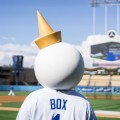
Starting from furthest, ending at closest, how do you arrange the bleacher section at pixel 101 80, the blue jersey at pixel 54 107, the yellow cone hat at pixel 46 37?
1. the bleacher section at pixel 101 80
2. the yellow cone hat at pixel 46 37
3. the blue jersey at pixel 54 107

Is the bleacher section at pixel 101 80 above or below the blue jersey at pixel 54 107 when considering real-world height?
below

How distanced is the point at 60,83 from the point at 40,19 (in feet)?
2.07

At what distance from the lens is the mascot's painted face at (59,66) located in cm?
288

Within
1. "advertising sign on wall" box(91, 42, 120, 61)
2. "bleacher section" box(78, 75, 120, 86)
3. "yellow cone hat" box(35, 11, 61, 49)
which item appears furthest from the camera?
"advertising sign on wall" box(91, 42, 120, 61)

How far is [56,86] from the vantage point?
294cm

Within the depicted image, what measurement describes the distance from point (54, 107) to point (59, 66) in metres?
0.33

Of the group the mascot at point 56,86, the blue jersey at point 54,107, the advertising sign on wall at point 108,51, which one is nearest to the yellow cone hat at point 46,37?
the mascot at point 56,86

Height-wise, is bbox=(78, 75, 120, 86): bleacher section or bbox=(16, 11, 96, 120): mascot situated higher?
bbox=(16, 11, 96, 120): mascot

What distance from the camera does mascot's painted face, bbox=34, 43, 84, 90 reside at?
2.88 meters

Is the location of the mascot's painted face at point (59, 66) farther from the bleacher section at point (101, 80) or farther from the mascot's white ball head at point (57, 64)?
the bleacher section at point (101, 80)

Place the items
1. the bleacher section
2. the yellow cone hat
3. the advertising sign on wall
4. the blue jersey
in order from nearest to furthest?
the blue jersey → the yellow cone hat → the bleacher section → the advertising sign on wall

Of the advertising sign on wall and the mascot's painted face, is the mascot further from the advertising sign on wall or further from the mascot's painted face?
the advertising sign on wall

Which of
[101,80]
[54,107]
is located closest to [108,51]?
[101,80]

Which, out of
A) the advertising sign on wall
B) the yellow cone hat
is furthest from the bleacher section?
the yellow cone hat
